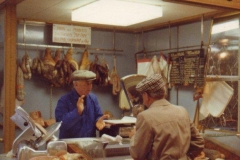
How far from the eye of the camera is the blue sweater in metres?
4.77

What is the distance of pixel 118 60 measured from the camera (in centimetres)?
845

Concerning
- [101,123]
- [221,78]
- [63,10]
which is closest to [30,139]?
[101,123]

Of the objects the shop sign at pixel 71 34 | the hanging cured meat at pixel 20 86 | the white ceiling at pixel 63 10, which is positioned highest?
the white ceiling at pixel 63 10

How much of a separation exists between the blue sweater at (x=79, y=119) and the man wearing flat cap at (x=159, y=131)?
1588 millimetres

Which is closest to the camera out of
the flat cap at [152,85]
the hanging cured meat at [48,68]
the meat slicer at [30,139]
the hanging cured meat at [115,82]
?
the flat cap at [152,85]

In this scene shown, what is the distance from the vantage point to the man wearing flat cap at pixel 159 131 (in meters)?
3.12

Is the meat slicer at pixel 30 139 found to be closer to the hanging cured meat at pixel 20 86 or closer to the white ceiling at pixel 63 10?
the white ceiling at pixel 63 10

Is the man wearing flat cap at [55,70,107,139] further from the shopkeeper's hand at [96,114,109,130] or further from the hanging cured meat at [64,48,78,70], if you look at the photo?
the hanging cured meat at [64,48,78,70]

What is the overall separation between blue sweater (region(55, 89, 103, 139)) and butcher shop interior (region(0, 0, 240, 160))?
0.04 metres

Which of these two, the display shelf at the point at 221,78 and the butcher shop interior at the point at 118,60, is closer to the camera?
the butcher shop interior at the point at 118,60

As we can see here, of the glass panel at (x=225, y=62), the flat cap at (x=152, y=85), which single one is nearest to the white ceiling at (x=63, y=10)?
the glass panel at (x=225, y=62)

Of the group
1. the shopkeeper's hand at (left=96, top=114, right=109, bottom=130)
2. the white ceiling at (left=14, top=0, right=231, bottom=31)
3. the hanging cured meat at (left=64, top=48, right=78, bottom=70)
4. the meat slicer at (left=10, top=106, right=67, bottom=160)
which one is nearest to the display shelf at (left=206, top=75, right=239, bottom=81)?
the white ceiling at (left=14, top=0, right=231, bottom=31)

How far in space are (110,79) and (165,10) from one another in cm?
221

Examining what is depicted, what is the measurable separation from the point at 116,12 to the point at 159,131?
289 cm
